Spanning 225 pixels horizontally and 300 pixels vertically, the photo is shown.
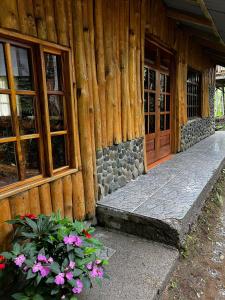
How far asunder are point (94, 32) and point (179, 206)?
2176 mm

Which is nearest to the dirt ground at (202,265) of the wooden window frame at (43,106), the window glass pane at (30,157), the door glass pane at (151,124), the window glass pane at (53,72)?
the wooden window frame at (43,106)

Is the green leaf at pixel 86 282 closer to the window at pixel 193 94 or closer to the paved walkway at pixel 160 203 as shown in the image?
the paved walkway at pixel 160 203

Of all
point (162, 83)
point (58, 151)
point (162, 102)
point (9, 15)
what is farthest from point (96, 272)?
point (162, 83)

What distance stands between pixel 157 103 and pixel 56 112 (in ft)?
9.19

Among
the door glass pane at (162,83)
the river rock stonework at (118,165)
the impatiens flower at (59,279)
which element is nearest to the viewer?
the impatiens flower at (59,279)

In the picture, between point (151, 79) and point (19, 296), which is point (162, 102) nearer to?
point (151, 79)

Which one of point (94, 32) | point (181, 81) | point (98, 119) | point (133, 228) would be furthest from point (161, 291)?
point (181, 81)

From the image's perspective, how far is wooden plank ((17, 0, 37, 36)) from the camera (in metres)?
1.93

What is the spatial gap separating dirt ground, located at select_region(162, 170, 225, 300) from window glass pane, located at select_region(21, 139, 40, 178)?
1.55 m

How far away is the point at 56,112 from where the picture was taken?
2404mm

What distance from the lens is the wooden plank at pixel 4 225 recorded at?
1859 mm

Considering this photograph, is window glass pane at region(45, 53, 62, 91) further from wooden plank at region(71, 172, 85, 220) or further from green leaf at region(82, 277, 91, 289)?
green leaf at region(82, 277, 91, 289)

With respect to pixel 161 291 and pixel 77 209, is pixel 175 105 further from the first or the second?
pixel 161 291

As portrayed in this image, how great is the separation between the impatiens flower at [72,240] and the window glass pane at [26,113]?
1013mm
